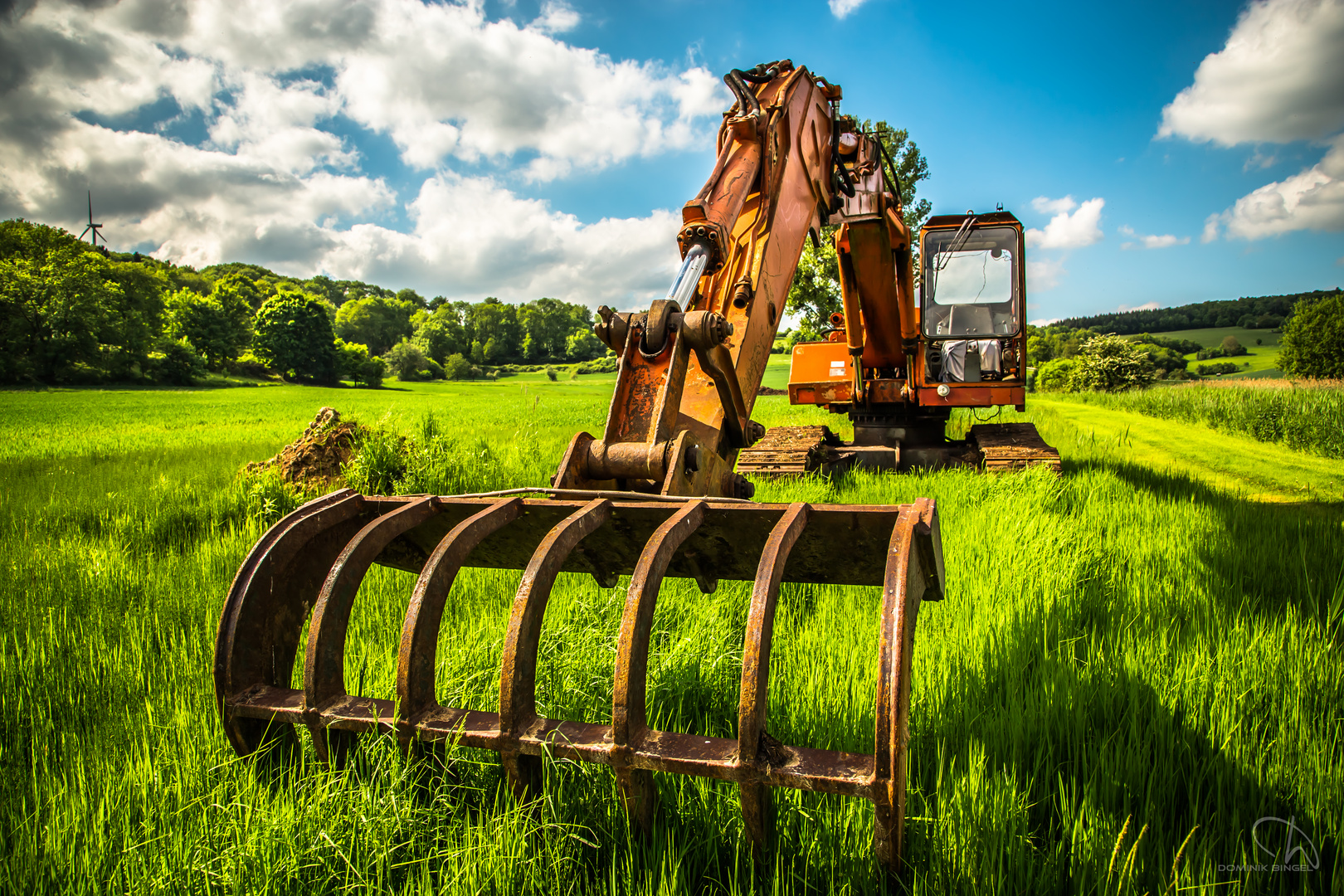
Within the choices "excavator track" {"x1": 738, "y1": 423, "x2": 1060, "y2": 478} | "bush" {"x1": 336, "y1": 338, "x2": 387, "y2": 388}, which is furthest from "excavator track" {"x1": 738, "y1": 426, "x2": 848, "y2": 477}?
"bush" {"x1": 336, "y1": 338, "x2": 387, "y2": 388}

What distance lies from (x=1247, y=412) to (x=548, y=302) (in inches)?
3837

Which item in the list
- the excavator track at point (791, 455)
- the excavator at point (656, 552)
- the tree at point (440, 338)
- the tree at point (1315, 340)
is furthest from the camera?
the tree at point (440, 338)

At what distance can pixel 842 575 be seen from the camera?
1985 millimetres

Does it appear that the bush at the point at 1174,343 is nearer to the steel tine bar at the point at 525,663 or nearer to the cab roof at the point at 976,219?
the cab roof at the point at 976,219

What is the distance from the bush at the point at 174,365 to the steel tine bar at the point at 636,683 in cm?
4892

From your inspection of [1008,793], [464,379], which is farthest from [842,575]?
[464,379]

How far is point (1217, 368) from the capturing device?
51.5m

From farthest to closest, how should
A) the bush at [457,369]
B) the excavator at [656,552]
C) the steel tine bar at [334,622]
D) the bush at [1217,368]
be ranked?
the bush at [457,369] → the bush at [1217,368] → the steel tine bar at [334,622] → the excavator at [656,552]

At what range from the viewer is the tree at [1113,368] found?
39812mm

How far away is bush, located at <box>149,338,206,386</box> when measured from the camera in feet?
130

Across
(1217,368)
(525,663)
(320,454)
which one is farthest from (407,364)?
(525,663)

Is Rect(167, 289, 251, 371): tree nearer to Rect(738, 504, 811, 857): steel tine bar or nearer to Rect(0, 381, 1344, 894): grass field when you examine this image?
Rect(0, 381, 1344, 894): grass field

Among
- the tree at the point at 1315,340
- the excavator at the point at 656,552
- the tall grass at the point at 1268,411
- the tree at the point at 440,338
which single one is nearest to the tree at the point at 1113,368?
the tree at the point at 1315,340

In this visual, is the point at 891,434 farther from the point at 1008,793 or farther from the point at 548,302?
the point at 548,302
